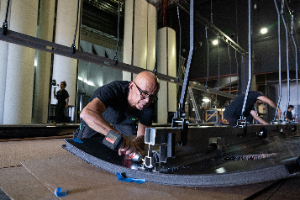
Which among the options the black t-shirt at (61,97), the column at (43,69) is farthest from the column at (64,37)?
the black t-shirt at (61,97)

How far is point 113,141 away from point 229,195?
1.50 ft

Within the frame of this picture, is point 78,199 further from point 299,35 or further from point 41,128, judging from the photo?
point 299,35

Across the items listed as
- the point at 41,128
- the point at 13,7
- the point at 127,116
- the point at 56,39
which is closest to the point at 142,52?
the point at 56,39

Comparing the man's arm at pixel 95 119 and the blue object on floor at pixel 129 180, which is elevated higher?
the man's arm at pixel 95 119

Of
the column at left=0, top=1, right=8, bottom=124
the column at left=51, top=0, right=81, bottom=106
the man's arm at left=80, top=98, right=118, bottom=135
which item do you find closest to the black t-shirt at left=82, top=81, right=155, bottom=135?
the man's arm at left=80, top=98, right=118, bottom=135

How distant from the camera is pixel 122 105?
1.45m

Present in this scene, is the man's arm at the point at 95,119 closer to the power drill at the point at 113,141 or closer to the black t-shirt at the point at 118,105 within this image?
the black t-shirt at the point at 118,105

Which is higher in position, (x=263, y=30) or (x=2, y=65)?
(x=263, y=30)

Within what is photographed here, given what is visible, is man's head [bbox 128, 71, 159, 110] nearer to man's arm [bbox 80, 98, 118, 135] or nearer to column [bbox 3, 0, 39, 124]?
man's arm [bbox 80, 98, 118, 135]

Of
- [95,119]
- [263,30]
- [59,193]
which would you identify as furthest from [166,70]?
[59,193]

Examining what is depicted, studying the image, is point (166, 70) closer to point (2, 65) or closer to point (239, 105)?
point (239, 105)

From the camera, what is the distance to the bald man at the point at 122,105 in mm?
1070

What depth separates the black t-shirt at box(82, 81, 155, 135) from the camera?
4.18 feet

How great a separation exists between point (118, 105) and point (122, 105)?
3 cm
